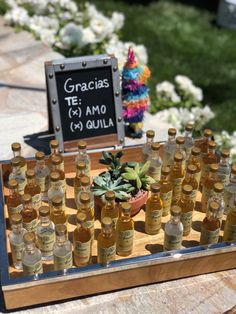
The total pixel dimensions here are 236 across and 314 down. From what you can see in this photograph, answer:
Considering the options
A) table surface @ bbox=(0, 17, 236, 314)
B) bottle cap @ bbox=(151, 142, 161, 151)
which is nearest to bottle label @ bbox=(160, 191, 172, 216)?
bottle cap @ bbox=(151, 142, 161, 151)

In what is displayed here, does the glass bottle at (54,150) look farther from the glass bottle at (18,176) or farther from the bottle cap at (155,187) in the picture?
the bottle cap at (155,187)

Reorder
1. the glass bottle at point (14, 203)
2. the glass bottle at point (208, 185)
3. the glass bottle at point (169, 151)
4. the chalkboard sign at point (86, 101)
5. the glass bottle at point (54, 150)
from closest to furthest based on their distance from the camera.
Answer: the glass bottle at point (14, 203), the glass bottle at point (208, 185), the glass bottle at point (54, 150), the glass bottle at point (169, 151), the chalkboard sign at point (86, 101)

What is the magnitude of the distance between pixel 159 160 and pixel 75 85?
600mm

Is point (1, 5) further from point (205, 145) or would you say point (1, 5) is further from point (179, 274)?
point (179, 274)

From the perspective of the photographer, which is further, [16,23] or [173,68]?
[173,68]

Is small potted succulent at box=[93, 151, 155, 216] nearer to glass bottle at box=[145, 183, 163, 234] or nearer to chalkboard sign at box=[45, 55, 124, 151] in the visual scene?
glass bottle at box=[145, 183, 163, 234]

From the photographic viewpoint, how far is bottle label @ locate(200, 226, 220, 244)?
7.14ft

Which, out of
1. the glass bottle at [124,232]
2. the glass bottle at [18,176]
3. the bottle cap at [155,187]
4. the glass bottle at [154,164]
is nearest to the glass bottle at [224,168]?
the glass bottle at [154,164]

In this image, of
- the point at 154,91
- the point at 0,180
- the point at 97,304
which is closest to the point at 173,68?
the point at 154,91

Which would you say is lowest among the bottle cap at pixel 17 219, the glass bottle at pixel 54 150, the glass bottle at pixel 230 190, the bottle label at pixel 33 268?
the bottle label at pixel 33 268

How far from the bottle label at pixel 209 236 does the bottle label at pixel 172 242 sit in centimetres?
10

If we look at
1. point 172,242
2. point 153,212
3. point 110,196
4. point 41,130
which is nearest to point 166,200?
point 153,212

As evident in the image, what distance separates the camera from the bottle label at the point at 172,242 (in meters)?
2.14

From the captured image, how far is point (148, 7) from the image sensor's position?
6.03 meters
